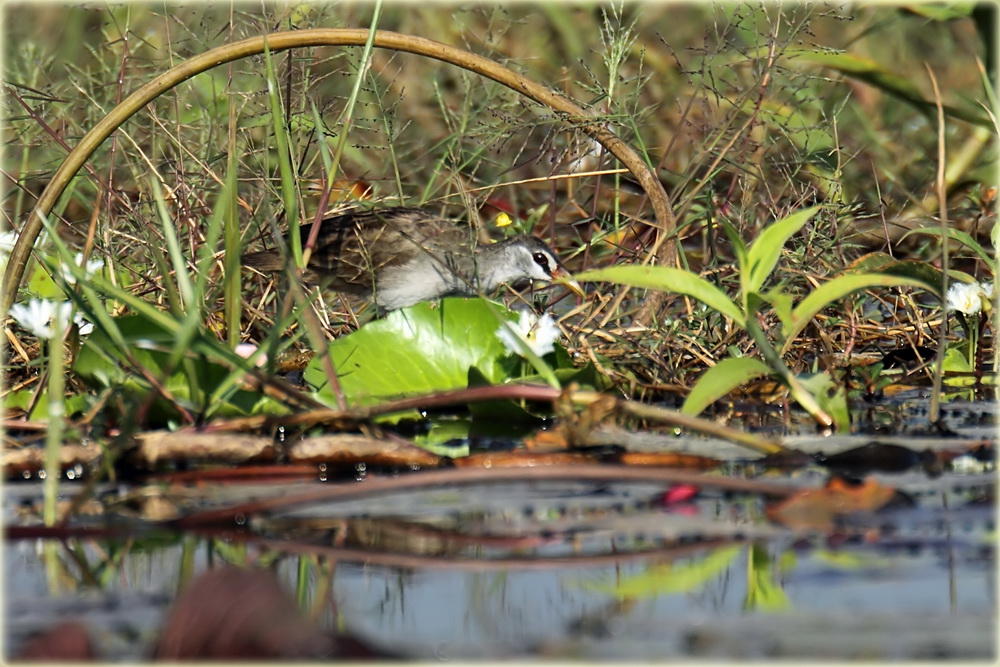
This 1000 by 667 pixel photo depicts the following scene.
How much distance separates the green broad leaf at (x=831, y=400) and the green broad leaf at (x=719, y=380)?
0.18 meters

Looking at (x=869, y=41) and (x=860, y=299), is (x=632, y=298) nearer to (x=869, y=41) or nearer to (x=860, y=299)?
(x=860, y=299)

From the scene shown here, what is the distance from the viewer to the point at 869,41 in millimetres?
9211

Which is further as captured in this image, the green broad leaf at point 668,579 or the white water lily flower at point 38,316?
the white water lily flower at point 38,316

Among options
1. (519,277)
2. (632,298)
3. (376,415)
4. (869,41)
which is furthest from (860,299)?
(869,41)

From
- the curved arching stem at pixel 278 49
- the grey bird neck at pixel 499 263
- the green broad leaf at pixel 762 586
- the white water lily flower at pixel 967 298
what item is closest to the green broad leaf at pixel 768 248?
the curved arching stem at pixel 278 49

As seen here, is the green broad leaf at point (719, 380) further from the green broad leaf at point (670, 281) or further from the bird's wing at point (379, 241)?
the bird's wing at point (379, 241)

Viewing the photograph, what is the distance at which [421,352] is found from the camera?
14.1ft

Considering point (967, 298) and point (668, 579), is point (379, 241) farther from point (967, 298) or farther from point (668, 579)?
point (668, 579)

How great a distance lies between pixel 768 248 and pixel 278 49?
1645mm

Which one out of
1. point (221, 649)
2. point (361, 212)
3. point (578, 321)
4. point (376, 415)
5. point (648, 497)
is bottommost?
point (221, 649)

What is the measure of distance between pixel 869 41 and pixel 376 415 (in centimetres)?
662

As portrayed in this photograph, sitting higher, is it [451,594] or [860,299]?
[860,299]

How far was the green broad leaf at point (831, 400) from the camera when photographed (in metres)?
3.73

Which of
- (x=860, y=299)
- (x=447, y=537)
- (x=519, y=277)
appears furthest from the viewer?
(x=519, y=277)
